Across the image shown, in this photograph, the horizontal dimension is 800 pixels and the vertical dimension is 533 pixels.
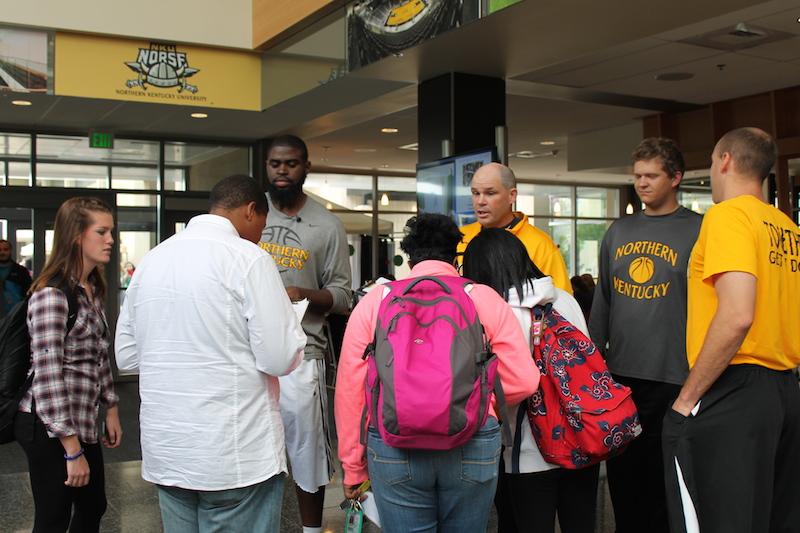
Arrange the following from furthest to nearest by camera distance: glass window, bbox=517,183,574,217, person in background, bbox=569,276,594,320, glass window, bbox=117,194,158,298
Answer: glass window, bbox=517,183,574,217
glass window, bbox=117,194,158,298
person in background, bbox=569,276,594,320

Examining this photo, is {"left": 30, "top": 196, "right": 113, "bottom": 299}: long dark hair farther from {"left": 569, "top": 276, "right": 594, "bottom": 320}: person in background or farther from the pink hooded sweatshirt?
{"left": 569, "top": 276, "right": 594, "bottom": 320}: person in background

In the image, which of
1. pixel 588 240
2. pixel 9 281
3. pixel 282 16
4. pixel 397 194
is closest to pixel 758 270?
pixel 282 16

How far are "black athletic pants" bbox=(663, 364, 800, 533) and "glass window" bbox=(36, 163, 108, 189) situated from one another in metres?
10.1

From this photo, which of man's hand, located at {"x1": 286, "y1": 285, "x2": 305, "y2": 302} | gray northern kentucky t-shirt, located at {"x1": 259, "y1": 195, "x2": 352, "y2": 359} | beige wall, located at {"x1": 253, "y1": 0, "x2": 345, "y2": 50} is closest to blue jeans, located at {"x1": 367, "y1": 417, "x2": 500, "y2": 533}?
man's hand, located at {"x1": 286, "y1": 285, "x2": 305, "y2": 302}

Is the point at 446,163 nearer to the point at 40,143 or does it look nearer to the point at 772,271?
the point at 772,271

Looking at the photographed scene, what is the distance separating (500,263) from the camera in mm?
2959

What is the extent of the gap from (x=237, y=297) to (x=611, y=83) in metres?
7.40

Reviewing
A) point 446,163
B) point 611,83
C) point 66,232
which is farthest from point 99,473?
point 611,83

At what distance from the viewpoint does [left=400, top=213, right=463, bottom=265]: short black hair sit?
2.79 meters

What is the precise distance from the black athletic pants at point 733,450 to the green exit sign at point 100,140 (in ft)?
32.0

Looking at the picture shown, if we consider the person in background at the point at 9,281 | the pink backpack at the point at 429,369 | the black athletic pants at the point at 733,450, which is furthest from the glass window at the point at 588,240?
the pink backpack at the point at 429,369

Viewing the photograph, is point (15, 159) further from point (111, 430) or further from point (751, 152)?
point (751, 152)

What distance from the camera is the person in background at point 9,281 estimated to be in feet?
34.6

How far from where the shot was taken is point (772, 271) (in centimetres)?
289
